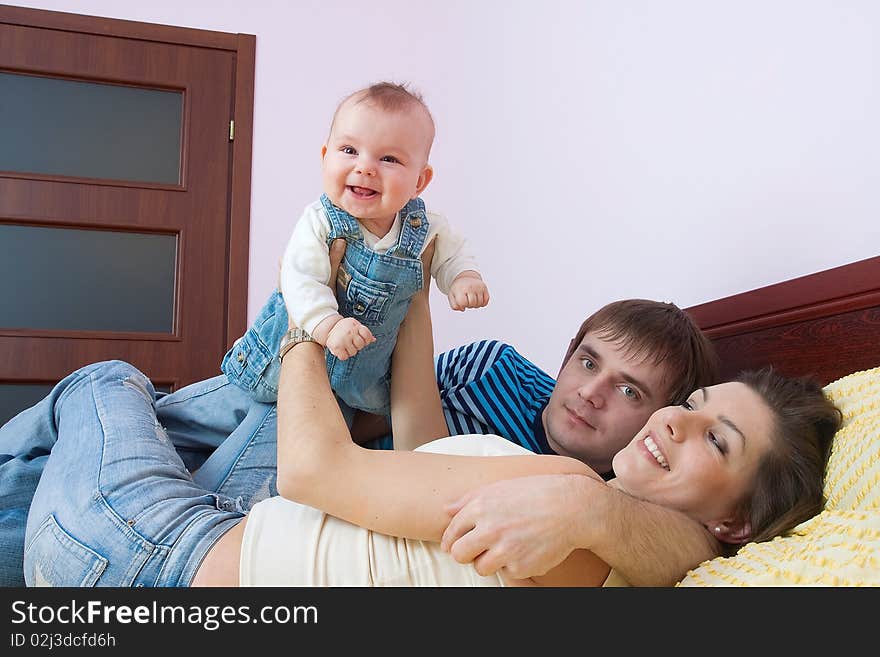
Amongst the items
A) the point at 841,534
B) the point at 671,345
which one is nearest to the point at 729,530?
the point at 841,534

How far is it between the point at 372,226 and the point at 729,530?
76 centimetres

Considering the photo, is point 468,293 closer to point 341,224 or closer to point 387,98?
point 341,224

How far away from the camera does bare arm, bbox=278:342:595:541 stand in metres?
0.95

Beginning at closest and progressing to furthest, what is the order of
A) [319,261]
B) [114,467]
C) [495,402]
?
1. [114,467]
2. [319,261]
3. [495,402]

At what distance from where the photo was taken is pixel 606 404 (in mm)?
1575

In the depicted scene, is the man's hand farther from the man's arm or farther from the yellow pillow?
the yellow pillow

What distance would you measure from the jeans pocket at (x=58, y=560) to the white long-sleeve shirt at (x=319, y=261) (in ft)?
1.47

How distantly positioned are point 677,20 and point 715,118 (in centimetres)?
31

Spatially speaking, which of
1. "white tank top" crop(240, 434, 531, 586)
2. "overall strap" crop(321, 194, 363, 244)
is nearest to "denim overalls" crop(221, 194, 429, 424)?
A: "overall strap" crop(321, 194, 363, 244)

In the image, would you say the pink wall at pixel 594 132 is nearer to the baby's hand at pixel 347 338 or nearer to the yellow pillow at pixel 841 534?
the yellow pillow at pixel 841 534

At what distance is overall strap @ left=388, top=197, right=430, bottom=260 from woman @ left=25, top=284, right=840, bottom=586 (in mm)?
269
